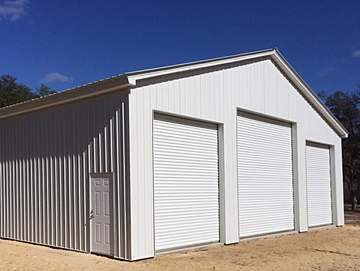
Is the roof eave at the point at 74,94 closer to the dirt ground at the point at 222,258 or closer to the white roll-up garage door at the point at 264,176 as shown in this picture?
the dirt ground at the point at 222,258

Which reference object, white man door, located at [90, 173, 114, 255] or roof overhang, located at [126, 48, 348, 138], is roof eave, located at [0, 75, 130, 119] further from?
white man door, located at [90, 173, 114, 255]

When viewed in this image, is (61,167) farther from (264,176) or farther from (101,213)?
(264,176)

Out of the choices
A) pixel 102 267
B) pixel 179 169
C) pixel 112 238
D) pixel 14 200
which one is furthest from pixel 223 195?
pixel 14 200

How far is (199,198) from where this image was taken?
16203mm

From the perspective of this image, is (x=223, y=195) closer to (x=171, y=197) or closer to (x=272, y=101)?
(x=171, y=197)

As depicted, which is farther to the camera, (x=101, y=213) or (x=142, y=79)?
(x=101, y=213)

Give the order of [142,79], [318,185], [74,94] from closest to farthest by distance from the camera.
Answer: [142,79]
[74,94]
[318,185]

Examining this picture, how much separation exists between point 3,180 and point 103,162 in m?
6.18

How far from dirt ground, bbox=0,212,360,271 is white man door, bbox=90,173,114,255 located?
36 cm

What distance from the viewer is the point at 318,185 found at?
24172 millimetres

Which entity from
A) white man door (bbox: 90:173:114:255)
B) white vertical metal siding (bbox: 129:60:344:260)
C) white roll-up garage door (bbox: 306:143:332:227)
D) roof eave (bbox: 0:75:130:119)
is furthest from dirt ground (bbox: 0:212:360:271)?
white roll-up garage door (bbox: 306:143:332:227)

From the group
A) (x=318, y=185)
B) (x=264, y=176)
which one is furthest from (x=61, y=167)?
(x=318, y=185)

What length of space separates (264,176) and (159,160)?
6262 millimetres

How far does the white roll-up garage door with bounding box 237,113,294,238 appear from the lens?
60.6 feet
